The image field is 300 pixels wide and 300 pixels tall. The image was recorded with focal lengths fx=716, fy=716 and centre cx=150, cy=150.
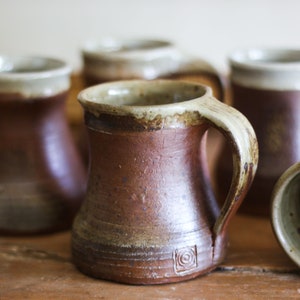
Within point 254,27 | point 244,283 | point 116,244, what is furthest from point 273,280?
point 254,27

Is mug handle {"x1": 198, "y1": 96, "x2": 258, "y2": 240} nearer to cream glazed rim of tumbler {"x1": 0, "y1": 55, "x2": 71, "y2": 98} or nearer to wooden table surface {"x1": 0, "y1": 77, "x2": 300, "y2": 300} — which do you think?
wooden table surface {"x1": 0, "y1": 77, "x2": 300, "y2": 300}

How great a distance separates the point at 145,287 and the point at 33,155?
0.67 ft

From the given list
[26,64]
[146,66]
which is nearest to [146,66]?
[146,66]

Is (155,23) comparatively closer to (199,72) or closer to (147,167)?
(199,72)

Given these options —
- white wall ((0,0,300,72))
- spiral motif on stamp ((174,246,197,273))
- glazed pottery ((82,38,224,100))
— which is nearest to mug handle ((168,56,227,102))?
glazed pottery ((82,38,224,100))

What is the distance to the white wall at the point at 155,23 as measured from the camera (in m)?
1.32

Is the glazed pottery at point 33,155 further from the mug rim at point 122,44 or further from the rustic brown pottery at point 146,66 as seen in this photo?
the mug rim at point 122,44

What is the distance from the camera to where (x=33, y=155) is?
0.77 meters

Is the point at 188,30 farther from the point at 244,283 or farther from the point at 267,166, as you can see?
the point at 244,283

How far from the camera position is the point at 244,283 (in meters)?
0.67

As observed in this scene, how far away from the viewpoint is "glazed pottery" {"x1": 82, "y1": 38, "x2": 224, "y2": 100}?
34.5 inches

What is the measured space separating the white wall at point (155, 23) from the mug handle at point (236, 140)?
71 cm

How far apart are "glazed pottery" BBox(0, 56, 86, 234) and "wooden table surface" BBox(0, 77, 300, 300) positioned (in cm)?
3

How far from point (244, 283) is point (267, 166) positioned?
0.18 metres
